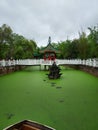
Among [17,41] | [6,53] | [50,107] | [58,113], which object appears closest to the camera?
[58,113]

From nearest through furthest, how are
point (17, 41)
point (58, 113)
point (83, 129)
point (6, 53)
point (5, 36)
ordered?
point (83, 129) → point (58, 113) → point (5, 36) → point (6, 53) → point (17, 41)

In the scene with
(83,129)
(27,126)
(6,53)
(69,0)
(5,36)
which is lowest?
(83,129)

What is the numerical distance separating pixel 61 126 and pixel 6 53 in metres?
15.3

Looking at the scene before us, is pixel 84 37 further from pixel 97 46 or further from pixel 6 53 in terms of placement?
pixel 6 53

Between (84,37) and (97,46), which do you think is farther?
(84,37)

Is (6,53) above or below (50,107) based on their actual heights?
above

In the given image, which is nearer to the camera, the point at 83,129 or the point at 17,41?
A: the point at 83,129

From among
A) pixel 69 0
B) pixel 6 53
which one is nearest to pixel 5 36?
pixel 6 53

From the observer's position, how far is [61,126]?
2.73 m

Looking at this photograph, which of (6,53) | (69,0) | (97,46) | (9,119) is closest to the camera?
(9,119)

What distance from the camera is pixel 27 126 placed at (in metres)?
2.09

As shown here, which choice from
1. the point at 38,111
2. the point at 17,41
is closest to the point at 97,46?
the point at 38,111

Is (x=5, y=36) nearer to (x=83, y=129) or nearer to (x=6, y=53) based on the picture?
(x=6, y=53)

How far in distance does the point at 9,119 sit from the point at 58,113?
1134 millimetres
